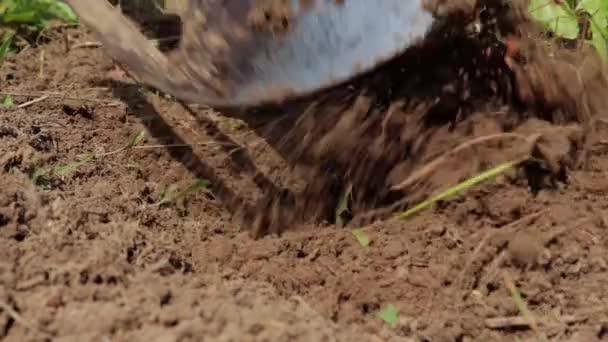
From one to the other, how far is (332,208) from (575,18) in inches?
38.8

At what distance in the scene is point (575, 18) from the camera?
7.61ft

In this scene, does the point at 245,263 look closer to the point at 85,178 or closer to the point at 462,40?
the point at 85,178

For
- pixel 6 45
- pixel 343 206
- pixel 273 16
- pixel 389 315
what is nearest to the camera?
pixel 389 315

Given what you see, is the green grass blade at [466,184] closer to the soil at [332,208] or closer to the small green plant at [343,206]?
the soil at [332,208]

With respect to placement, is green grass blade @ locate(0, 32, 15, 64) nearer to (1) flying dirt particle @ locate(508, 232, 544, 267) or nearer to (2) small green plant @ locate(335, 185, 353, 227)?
(2) small green plant @ locate(335, 185, 353, 227)

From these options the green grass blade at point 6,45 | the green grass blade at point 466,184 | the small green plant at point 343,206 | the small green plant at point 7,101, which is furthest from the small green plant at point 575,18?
the green grass blade at point 6,45

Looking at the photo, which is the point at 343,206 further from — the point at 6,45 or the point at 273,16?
the point at 6,45

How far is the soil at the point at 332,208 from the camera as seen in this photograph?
141cm

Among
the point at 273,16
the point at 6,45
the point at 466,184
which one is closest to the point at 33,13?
the point at 6,45

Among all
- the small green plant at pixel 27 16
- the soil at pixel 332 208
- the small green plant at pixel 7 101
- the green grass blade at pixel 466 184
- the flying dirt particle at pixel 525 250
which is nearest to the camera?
the soil at pixel 332 208

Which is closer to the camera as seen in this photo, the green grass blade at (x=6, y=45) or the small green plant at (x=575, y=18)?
the small green plant at (x=575, y=18)

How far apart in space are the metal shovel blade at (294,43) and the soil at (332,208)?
0.12m

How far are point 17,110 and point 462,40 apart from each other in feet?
3.96

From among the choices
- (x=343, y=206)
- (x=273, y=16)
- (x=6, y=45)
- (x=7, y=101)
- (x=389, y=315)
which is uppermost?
(x=273, y=16)
